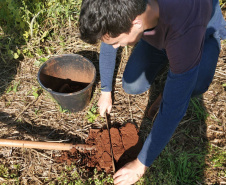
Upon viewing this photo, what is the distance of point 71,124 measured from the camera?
8.00ft

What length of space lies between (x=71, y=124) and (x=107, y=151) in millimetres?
539

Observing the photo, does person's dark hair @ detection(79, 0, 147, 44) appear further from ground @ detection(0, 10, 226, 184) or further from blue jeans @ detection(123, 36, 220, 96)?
ground @ detection(0, 10, 226, 184)

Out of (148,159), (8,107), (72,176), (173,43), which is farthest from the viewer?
(8,107)

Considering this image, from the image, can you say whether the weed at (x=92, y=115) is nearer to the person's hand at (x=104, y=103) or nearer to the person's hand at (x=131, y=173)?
the person's hand at (x=104, y=103)

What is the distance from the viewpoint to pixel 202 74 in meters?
2.08

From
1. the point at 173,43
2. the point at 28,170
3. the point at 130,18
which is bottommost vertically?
the point at 28,170

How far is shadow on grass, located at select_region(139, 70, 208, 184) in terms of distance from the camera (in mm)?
2031

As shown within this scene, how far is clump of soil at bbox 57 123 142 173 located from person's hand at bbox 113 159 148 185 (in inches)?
11.5

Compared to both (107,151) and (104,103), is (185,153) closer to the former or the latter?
(107,151)

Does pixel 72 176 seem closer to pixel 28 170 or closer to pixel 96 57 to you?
pixel 28 170

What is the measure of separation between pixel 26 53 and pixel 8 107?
2.59ft

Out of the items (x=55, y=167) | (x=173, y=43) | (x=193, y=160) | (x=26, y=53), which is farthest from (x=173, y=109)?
(x=26, y=53)

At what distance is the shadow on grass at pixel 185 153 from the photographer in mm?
2031

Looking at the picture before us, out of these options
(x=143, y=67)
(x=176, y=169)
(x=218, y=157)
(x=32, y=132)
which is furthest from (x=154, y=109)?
(x=32, y=132)
